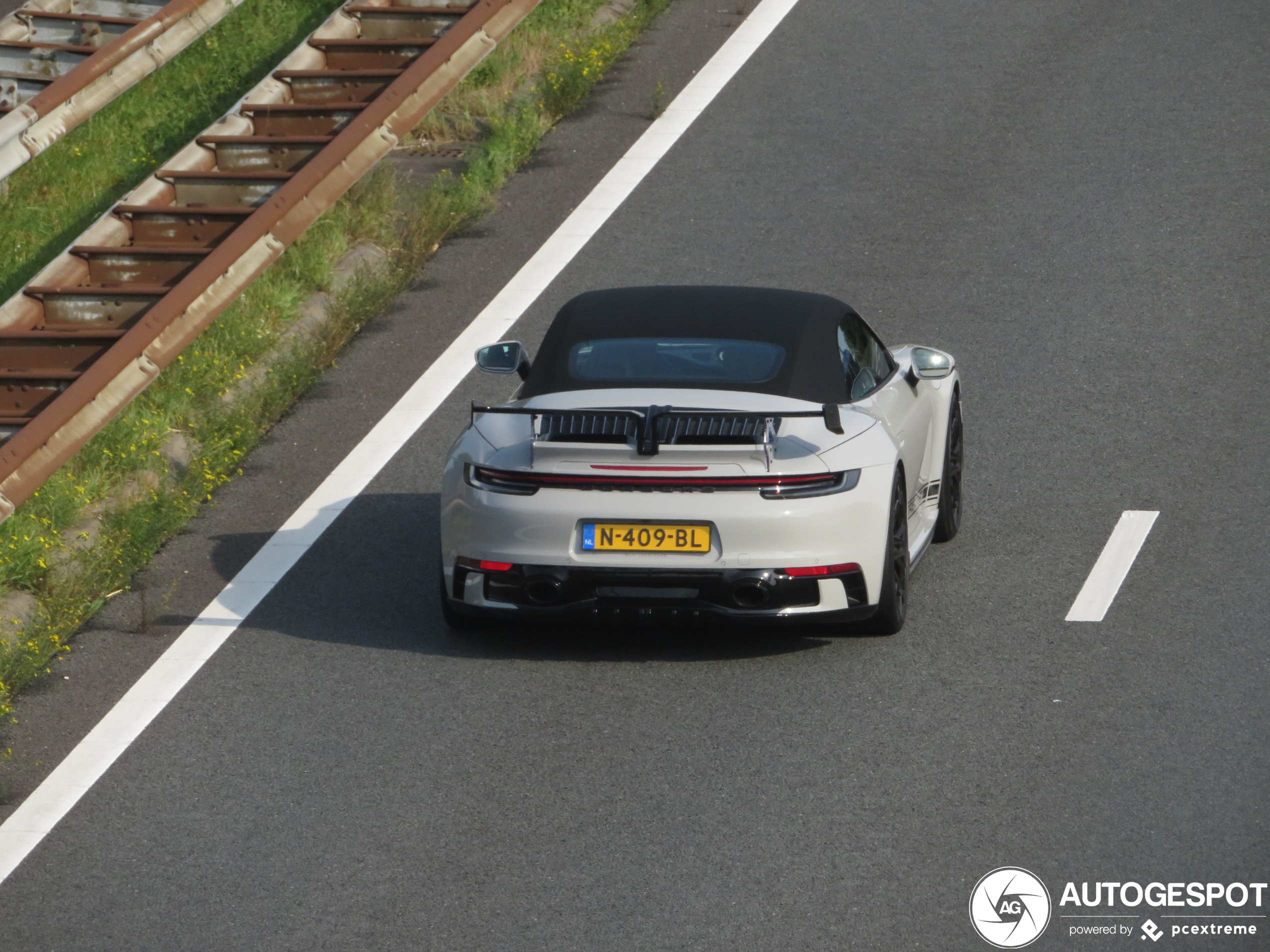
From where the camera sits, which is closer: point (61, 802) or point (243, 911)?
point (243, 911)

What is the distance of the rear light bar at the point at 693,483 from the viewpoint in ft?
25.9

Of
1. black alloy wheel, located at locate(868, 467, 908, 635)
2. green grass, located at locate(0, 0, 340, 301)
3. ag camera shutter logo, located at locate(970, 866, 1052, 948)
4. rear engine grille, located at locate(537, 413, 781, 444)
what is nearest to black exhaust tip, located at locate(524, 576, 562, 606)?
rear engine grille, located at locate(537, 413, 781, 444)

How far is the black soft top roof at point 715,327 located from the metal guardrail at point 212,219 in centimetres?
267

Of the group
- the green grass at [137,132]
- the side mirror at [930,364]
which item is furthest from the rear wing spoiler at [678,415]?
the green grass at [137,132]

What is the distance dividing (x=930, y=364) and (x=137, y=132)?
8.96m

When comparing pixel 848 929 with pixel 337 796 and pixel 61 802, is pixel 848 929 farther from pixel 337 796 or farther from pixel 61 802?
pixel 61 802

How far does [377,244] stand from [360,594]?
502 cm

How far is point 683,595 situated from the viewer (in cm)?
800

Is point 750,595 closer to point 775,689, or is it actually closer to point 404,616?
point 775,689

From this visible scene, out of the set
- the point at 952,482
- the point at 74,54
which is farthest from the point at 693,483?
the point at 74,54

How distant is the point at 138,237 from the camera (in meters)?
12.8

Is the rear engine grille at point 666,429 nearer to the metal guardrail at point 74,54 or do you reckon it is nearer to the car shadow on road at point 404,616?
the car shadow on road at point 404,616

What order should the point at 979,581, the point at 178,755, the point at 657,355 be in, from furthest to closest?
the point at 979,581
the point at 657,355
the point at 178,755

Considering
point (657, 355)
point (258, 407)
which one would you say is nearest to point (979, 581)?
point (657, 355)
